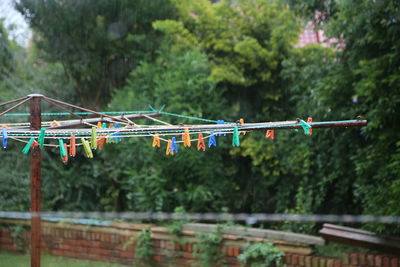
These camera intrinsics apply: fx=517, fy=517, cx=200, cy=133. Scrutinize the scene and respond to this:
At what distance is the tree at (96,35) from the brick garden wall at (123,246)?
2180mm

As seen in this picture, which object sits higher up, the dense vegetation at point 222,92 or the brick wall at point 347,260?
the dense vegetation at point 222,92

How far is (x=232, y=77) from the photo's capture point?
6777mm

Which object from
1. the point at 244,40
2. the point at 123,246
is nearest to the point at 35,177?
the point at 123,246

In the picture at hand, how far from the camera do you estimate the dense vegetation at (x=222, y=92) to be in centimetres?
543

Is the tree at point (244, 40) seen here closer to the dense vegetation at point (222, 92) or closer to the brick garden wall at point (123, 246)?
the dense vegetation at point (222, 92)

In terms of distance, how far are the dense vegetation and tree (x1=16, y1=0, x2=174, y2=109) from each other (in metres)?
0.02

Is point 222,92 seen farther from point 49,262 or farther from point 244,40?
point 49,262

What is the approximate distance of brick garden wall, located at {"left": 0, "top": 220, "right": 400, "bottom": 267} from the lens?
17.6 feet

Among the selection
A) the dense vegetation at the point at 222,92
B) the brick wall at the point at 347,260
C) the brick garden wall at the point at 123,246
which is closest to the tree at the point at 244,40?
the dense vegetation at the point at 222,92

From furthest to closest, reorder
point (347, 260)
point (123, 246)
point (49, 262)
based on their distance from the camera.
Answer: point (49, 262)
point (123, 246)
point (347, 260)

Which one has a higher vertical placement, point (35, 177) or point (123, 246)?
point (35, 177)

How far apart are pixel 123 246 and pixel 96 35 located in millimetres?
3247

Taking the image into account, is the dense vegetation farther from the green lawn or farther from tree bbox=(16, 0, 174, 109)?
the green lawn

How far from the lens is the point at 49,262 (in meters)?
6.65
